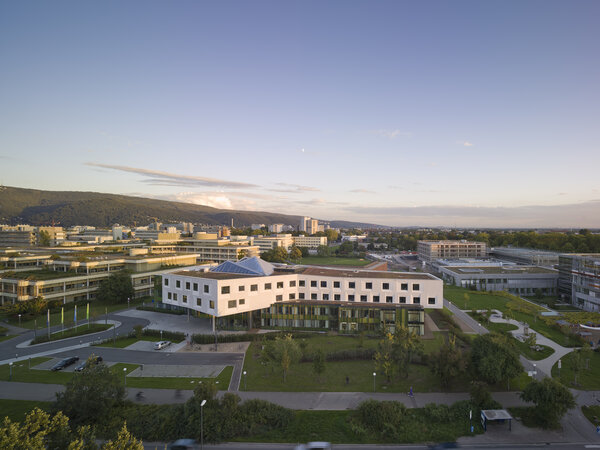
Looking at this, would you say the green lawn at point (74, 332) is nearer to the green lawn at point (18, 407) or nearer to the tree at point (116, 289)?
the tree at point (116, 289)

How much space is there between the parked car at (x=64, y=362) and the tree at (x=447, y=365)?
38.3m

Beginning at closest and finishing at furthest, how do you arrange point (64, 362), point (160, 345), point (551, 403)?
1. point (551, 403)
2. point (64, 362)
3. point (160, 345)

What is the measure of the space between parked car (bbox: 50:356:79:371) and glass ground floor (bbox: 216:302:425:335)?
61.0 ft

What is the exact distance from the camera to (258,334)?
45969mm

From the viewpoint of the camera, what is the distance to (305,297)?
5353 cm

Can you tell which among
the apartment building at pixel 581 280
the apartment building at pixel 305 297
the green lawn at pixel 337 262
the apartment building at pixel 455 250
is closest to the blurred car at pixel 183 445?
the apartment building at pixel 305 297

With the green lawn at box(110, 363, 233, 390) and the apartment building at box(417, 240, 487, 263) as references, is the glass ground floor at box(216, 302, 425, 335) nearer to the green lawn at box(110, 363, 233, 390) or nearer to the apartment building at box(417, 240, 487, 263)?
the green lawn at box(110, 363, 233, 390)

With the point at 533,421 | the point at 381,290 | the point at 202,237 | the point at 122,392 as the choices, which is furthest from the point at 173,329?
the point at 202,237

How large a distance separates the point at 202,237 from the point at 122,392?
118 metres

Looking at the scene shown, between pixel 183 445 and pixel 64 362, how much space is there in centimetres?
2232

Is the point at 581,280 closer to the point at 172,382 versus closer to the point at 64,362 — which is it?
the point at 172,382

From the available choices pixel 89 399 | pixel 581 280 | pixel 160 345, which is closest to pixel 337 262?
pixel 581 280

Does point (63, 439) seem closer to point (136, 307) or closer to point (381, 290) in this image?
point (381, 290)

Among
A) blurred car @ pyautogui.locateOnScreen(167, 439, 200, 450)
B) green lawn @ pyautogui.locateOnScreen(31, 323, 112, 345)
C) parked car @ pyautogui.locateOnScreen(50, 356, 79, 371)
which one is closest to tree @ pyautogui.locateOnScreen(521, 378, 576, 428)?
blurred car @ pyautogui.locateOnScreen(167, 439, 200, 450)
